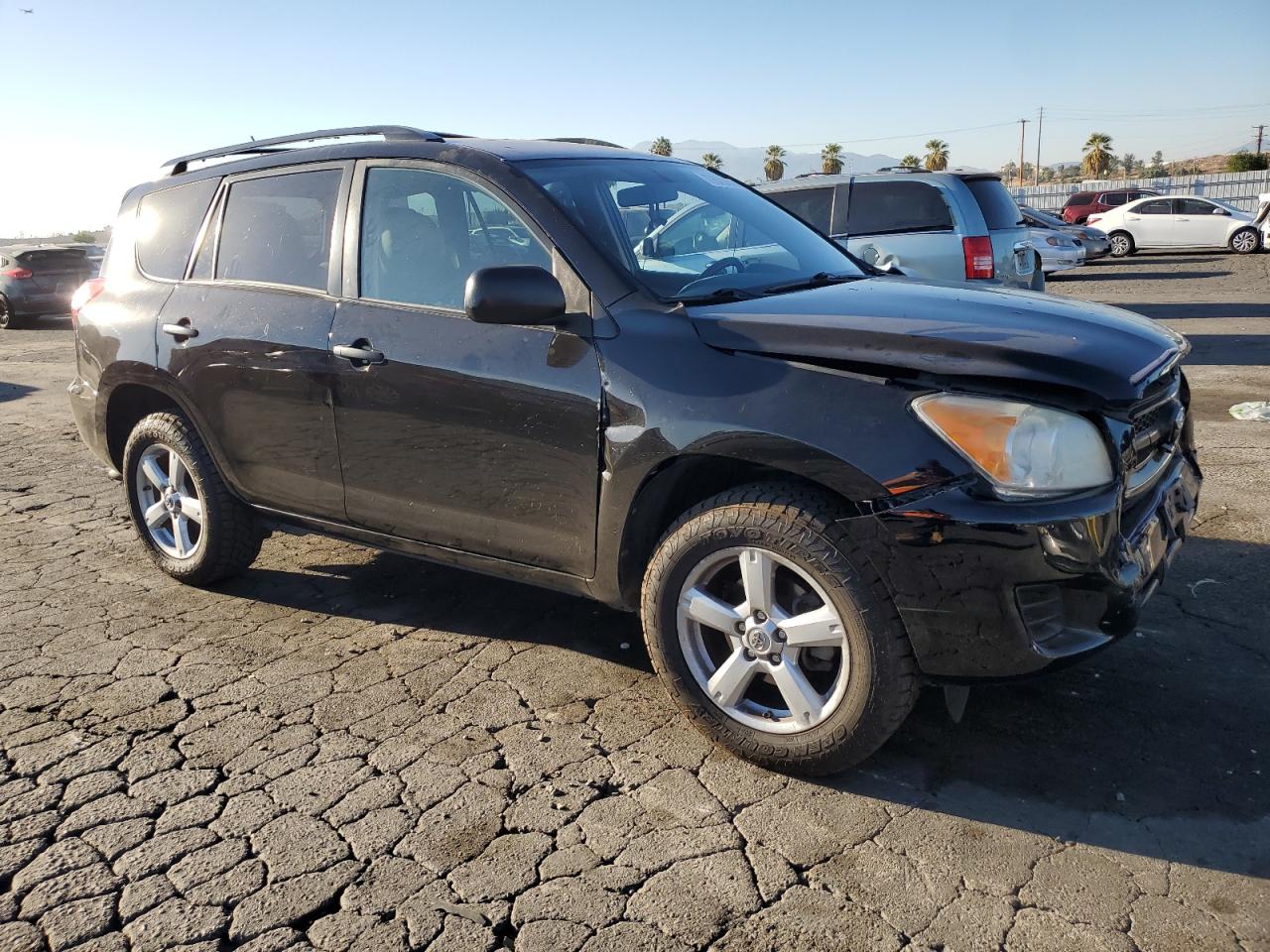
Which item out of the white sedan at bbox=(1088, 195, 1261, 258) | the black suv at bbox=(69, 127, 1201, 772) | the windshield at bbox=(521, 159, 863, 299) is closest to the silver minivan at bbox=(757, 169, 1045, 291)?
A: the windshield at bbox=(521, 159, 863, 299)

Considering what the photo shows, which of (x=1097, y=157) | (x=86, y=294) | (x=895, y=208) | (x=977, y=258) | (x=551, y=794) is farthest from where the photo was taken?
(x=1097, y=157)

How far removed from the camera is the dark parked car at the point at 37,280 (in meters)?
19.0

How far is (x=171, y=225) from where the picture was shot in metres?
4.86

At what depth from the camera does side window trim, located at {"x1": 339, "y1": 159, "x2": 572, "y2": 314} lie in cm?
354

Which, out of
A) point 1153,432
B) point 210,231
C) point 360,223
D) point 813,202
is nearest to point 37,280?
point 813,202

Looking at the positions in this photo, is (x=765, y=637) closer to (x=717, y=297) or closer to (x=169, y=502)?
(x=717, y=297)

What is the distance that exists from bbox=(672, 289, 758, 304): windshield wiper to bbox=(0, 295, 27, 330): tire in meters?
19.5

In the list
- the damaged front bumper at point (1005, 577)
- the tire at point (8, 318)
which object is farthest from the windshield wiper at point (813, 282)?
the tire at point (8, 318)

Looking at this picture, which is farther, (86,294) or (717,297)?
(86,294)

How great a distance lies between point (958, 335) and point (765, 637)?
3.37 ft

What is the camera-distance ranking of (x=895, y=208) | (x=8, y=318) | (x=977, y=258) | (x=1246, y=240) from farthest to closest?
(x=1246, y=240) < (x=8, y=318) < (x=895, y=208) < (x=977, y=258)

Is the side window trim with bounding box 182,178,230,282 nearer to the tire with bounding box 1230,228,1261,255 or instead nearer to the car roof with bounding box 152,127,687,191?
the car roof with bounding box 152,127,687,191

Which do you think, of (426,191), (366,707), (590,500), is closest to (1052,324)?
(590,500)

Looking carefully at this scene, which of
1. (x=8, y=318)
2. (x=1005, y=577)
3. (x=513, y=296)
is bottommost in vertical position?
(x=8, y=318)
